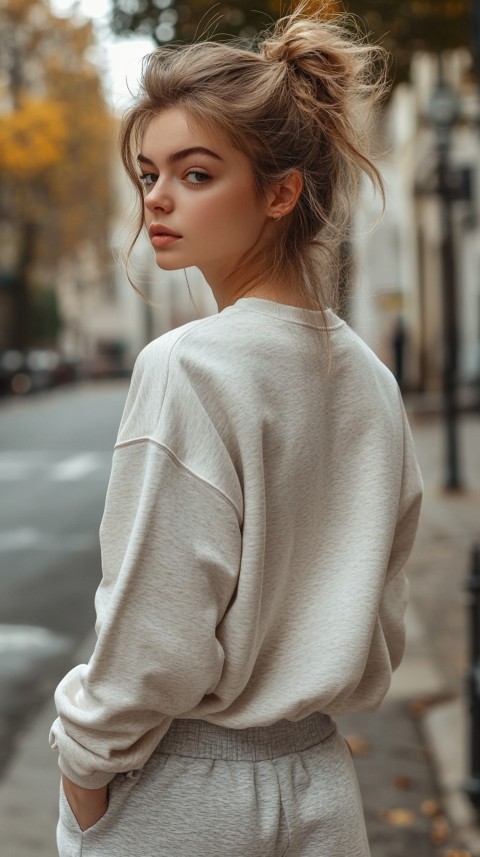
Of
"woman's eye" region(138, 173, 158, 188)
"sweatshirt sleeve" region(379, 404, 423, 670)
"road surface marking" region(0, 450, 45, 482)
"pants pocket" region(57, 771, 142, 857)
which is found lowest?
"road surface marking" region(0, 450, 45, 482)

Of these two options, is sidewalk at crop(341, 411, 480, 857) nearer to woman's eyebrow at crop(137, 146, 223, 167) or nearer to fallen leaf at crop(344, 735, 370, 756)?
fallen leaf at crop(344, 735, 370, 756)

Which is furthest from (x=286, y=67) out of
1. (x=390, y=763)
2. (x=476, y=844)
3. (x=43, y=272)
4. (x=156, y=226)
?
(x=43, y=272)

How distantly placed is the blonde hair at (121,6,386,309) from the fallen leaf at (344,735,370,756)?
3.71m

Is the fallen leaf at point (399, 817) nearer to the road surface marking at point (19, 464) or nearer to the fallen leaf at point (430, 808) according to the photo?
the fallen leaf at point (430, 808)

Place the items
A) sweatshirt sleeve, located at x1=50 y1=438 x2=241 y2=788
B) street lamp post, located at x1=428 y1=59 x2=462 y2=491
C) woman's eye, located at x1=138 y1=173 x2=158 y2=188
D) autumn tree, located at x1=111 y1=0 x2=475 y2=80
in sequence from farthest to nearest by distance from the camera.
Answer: street lamp post, located at x1=428 y1=59 x2=462 y2=491 < autumn tree, located at x1=111 y1=0 x2=475 y2=80 < woman's eye, located at x1=138 y1=173 x2=158 y2=188 < sweatshirt sleeve, located at x1=50 y1=438 x2=241 y2=788

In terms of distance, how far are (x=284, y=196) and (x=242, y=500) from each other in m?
0.41

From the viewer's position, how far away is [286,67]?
5.34 feet

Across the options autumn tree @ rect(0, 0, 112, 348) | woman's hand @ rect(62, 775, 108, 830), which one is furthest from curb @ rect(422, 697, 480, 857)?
autumn tree @ rect(0, 0, 112, 348)

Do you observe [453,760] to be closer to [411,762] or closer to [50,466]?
[411,762]

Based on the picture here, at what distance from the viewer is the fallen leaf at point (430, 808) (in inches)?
176

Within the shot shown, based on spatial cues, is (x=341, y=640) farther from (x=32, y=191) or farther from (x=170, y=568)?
(x=32, y=191)

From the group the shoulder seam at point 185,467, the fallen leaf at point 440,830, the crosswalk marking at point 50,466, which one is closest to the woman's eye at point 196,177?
the shoulder seam at point 185,467

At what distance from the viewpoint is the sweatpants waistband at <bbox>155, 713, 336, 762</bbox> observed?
1.62 m

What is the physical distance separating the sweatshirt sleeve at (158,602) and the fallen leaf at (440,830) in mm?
2956
